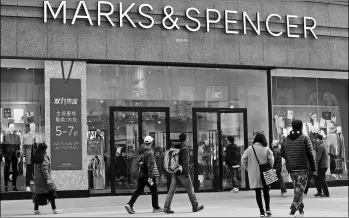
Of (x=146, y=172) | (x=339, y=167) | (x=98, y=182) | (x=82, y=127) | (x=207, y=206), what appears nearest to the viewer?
(x=146, y=172)

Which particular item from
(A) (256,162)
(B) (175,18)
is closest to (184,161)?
(A) (256,162)

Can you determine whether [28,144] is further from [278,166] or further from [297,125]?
[297,125]

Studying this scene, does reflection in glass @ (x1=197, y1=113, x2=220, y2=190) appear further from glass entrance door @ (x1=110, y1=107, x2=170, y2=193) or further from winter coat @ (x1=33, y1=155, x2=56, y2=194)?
winter coat @ (x1=33, y1=155, x2=56, y2=194)

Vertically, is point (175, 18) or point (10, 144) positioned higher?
point (175, 18)

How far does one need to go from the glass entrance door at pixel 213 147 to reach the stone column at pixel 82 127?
3867mm

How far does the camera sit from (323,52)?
22.2 m

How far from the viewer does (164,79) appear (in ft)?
66.6

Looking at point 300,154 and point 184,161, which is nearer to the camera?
point 300,154

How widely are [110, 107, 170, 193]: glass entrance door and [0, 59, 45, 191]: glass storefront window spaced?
242 centimetres

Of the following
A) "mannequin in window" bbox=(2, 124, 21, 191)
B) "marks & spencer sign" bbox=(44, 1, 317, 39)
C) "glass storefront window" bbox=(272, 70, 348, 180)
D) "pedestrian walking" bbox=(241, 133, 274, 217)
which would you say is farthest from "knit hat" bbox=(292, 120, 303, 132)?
"mannequin in window" bbox=(2, 124, 21, 191)

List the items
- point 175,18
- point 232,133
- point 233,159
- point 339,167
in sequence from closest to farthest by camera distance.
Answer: point 175,18 → point 233,159 → point 232,133 → point 339,167

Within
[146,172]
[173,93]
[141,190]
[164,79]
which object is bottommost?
[141,190]

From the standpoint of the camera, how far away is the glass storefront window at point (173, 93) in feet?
63.7

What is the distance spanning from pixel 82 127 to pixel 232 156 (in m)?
5.24
